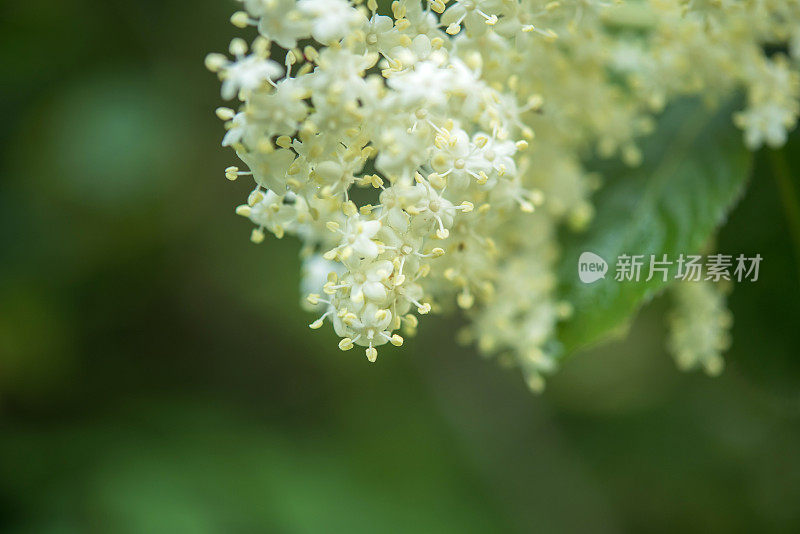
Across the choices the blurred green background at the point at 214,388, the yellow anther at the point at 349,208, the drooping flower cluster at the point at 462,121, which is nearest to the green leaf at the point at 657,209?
the drooping flower cluster at the point at 462,121

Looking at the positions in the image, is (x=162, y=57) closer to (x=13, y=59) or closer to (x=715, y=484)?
(x=13, y=59)

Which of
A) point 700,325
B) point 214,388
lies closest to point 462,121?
point 700,325

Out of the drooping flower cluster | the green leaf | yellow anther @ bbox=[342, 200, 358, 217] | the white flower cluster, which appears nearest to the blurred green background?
the white flower cluster

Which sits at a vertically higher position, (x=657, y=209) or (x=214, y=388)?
(x=657, y=209)

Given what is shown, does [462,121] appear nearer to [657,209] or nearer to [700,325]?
[657,209]

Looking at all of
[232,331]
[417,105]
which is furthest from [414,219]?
[232,331]

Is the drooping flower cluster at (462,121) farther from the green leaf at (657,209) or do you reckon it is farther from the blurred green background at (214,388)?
the blurred green background at (214,388)

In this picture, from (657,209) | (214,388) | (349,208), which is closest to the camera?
(349,208)
